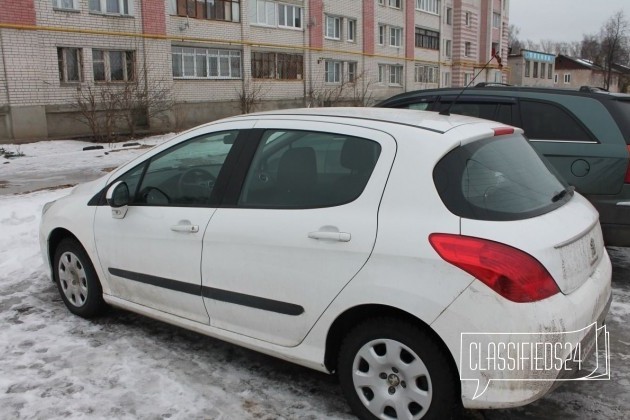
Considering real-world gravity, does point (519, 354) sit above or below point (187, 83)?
below

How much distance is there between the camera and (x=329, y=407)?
312cm

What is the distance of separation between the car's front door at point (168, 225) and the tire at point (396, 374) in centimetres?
105

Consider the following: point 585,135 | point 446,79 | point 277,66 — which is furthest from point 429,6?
point 585,135

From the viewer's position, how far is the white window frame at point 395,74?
4034 centimetres

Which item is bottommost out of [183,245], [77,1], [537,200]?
[183,245]

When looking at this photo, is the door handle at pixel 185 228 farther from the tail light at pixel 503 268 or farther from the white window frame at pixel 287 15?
the white window frame at pixel 287 15

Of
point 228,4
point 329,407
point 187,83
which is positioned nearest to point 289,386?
Result: point 329,407

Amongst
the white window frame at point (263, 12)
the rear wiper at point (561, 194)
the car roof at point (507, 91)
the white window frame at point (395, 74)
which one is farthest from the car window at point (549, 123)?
the white window frame at point (395, 74)

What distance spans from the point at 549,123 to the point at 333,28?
30.9m

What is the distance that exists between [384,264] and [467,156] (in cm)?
68

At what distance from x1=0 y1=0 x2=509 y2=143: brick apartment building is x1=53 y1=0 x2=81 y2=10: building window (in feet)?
0.12

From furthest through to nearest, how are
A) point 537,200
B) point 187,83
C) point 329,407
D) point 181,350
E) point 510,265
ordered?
point 187,83, point 181,350, point 329,407, point 537,200, point 510,265

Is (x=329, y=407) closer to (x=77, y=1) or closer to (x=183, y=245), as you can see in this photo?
(x=183, y=245)

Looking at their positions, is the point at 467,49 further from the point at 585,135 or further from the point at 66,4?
the point at 585,135
